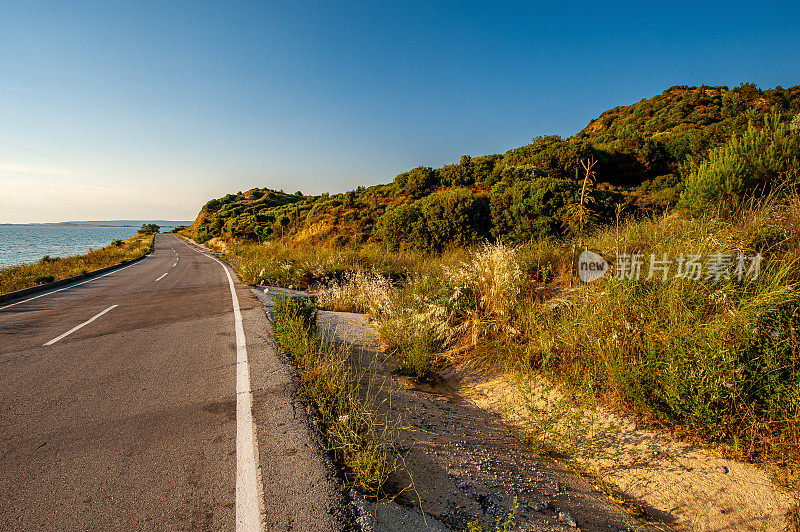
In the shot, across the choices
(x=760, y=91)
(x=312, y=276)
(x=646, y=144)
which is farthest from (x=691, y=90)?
(x=312, y=276)

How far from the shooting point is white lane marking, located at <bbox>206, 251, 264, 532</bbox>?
2129mm

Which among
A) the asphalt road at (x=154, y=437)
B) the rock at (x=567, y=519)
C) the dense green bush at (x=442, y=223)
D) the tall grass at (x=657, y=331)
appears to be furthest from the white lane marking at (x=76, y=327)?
the dense green bush at (x=442, y=223)

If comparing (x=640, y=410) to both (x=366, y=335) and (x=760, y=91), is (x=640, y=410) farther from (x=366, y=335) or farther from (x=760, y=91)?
(x=760, y=91)

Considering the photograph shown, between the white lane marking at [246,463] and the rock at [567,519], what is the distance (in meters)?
2.00

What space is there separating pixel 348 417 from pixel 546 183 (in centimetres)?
1447

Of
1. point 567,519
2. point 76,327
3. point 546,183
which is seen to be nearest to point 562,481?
point 567,519

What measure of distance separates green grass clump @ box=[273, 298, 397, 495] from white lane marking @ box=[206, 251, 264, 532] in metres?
0.60

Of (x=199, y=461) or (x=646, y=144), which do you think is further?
(x=646, y=144)

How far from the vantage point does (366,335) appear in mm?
6371

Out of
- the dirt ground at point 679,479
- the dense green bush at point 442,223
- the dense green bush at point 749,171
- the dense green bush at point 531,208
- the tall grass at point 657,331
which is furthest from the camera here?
the dense green bush at point 442,223

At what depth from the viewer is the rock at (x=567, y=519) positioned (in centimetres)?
232

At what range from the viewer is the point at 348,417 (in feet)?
9.84

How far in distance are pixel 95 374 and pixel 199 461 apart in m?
2.98

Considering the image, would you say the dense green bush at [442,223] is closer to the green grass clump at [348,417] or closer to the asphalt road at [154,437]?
the asphalt road at [154,437]
